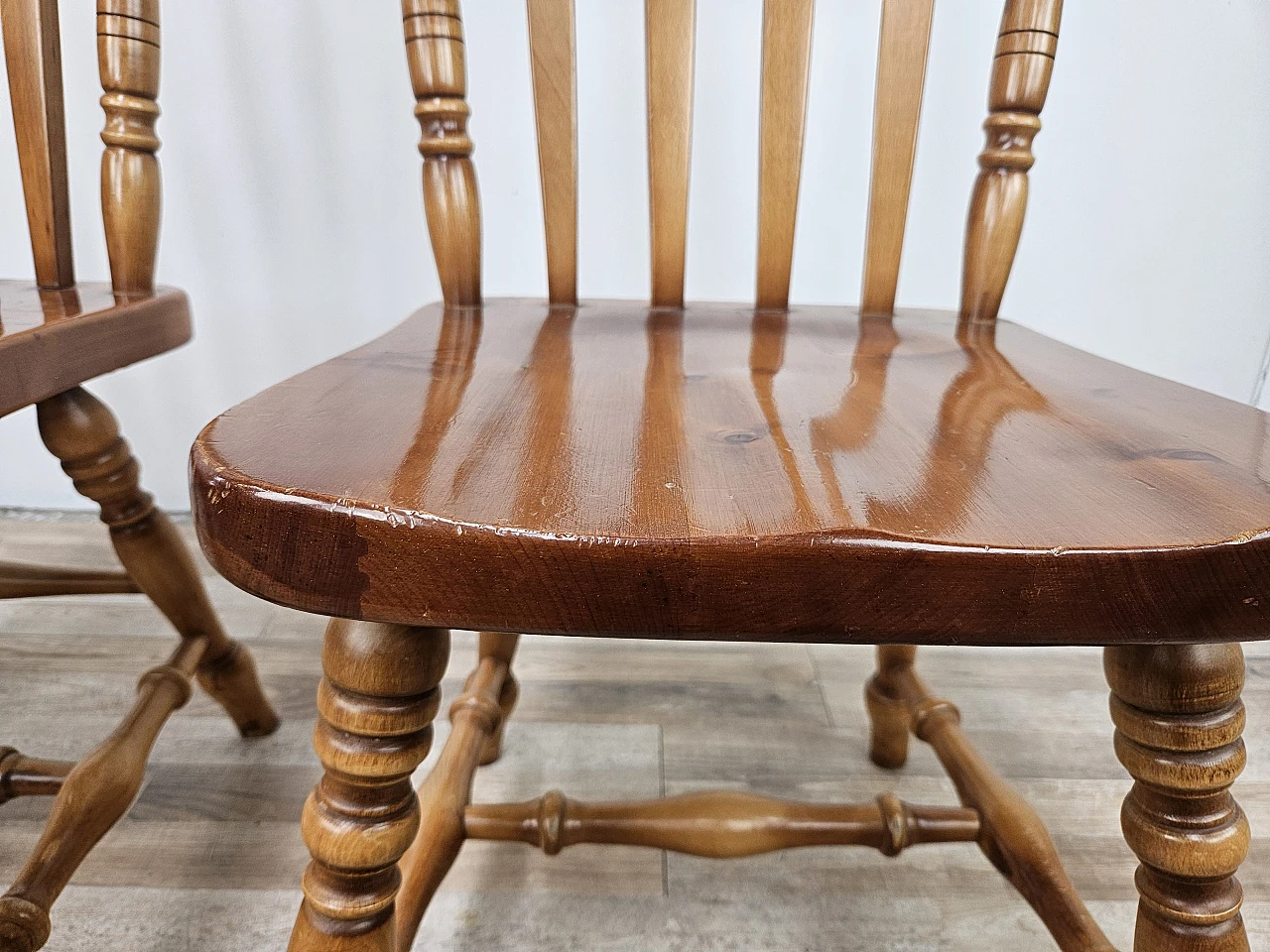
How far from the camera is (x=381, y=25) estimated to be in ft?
3.35

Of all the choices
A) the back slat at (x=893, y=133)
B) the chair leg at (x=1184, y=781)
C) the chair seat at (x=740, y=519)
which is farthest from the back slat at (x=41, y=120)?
the chair leg at (x=1184, y=781)

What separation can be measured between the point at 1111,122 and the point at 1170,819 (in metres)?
0.94

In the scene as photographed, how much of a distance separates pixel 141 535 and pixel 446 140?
1.23ft

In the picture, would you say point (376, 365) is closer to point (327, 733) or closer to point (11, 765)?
point (327, 733)

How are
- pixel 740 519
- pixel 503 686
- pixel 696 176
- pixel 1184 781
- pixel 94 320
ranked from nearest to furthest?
pixel 740 519 < pixel 1184 781 < pixel 94 320 < pixel 503 686 < pixel 696 176

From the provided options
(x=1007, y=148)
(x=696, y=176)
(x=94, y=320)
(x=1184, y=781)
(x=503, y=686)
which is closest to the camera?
(x=1184, y=781)

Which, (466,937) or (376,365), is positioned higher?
(376,365)

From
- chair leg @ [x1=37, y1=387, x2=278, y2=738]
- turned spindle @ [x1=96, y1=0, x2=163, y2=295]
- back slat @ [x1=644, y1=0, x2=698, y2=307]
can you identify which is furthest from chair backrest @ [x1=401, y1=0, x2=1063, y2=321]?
chair leg @ [x1=37, y1=387, x2=278, y2=738]

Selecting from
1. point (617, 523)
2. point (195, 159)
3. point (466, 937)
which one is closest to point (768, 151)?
point (617, 523)

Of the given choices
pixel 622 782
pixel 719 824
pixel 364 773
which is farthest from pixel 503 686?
pixel 364 773

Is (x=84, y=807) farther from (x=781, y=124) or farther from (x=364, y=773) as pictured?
(x=781, y=124)

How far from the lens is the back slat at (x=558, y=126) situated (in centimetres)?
63

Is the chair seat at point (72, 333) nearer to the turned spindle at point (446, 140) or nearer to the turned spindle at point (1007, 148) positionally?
the turned spindle at point (446, 140)

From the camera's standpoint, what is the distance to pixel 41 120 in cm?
57
